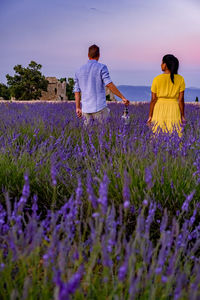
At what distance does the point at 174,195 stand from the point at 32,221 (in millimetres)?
1238

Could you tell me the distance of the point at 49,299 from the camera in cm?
117

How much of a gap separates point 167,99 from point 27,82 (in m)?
46.6

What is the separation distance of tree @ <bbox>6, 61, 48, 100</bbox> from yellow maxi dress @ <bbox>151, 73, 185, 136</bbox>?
147 ft

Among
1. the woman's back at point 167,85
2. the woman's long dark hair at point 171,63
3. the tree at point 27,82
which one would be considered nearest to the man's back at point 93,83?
the woman's back at point 167,85

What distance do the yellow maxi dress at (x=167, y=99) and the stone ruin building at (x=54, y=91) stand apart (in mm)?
49382

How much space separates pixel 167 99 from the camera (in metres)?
4.73

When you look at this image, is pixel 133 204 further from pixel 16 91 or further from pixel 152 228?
pixel 16 91

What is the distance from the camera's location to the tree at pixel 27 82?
48.2 m

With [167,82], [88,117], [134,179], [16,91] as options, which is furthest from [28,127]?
[16,91]

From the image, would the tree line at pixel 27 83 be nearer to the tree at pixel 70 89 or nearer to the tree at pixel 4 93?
the tree at pixel 4 93

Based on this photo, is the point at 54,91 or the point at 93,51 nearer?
the point at 93,51

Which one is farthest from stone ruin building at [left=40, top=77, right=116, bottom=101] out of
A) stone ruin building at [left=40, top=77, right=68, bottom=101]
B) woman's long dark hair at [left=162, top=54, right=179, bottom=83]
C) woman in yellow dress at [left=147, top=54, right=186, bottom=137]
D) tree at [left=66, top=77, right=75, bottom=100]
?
woman's long dark hair at [left=162, top=54, right=179, bottom=83]

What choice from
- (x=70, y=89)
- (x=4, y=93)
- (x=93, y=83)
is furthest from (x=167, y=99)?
(x=70, y=89)

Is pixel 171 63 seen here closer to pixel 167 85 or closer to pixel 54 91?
pixel 167 85
